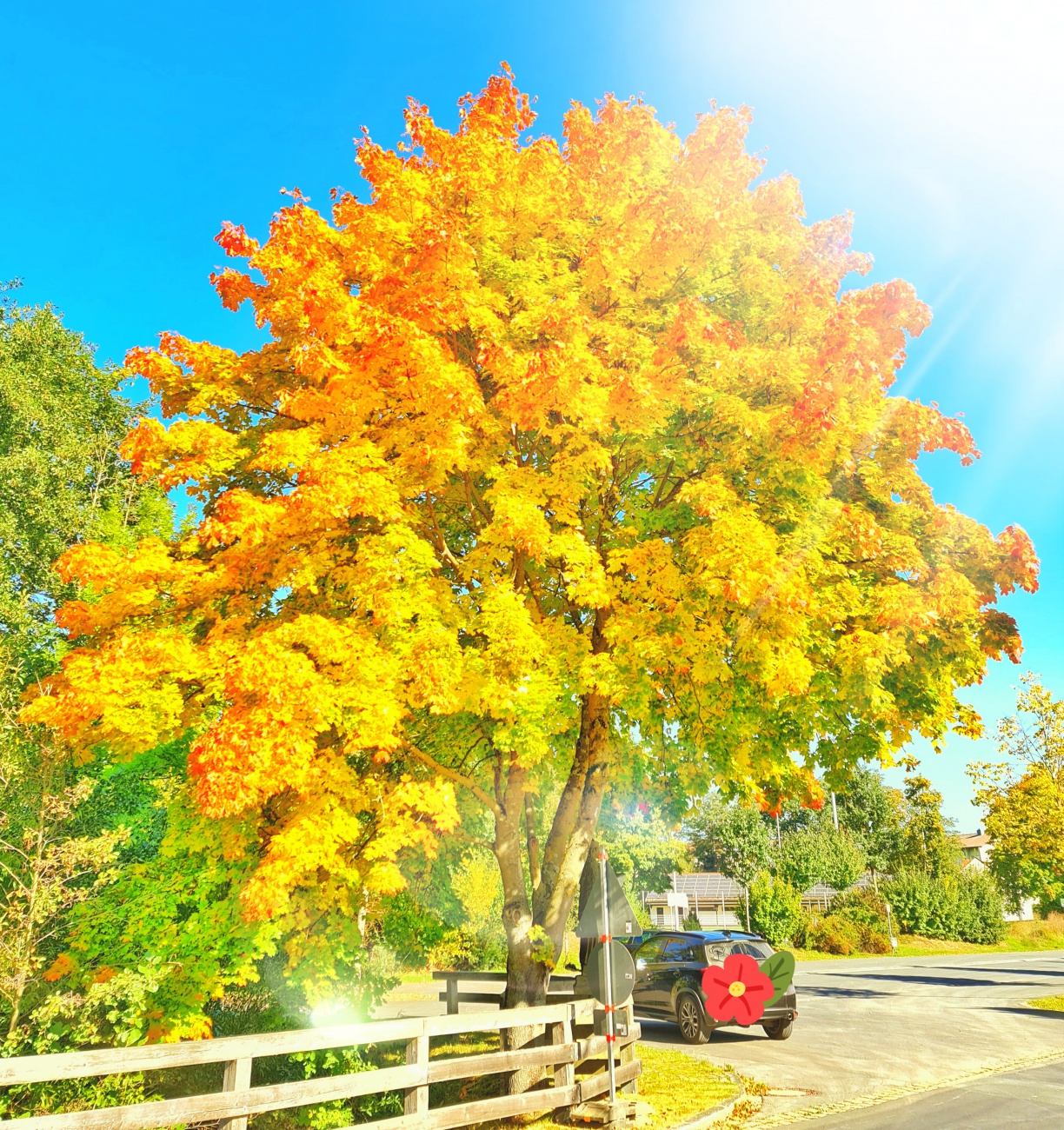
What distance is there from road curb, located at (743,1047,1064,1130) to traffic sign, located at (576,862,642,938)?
246 centimetres

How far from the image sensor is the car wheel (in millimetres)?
13516

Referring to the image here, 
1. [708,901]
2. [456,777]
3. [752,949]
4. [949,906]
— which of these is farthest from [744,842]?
[456,777]

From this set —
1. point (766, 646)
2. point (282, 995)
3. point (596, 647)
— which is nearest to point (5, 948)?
point (282, 995)

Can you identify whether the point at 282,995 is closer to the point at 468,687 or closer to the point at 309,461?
the point at 468,687

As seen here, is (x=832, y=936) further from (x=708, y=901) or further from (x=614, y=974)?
(x=614, y=974)

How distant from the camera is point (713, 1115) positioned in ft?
27.5

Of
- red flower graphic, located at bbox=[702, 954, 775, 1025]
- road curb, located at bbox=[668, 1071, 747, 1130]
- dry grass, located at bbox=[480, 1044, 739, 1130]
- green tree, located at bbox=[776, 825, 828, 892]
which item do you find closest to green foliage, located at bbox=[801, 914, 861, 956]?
green tree, located at bbox=[776, 825, 828, 892]

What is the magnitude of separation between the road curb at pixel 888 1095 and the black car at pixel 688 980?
339cm

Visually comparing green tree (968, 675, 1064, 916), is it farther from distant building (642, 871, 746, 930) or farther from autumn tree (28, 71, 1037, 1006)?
distant building (642, 871, 746, 930)

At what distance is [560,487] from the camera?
980cm

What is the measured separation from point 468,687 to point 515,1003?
182 inches

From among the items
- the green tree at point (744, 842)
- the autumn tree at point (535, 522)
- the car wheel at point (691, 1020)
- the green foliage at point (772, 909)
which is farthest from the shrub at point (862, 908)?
the autumn tree at point (535, 522)

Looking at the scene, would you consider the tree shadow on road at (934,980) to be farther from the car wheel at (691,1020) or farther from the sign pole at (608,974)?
the sign pole at (608,974)

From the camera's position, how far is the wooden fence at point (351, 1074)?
4941 mm
